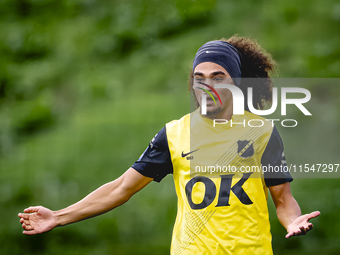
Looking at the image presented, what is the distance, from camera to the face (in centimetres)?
180

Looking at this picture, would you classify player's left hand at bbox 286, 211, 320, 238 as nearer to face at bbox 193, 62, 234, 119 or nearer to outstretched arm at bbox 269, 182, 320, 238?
outstretched arm at bbox 269, 182, 320, 238

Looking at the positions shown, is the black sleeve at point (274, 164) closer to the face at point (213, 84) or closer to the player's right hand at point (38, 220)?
the face at point (213, 84)

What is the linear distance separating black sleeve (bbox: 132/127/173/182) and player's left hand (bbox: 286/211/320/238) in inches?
25.3

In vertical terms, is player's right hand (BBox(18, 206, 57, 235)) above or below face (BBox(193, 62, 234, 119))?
below

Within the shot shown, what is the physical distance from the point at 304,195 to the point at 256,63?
4.51ft

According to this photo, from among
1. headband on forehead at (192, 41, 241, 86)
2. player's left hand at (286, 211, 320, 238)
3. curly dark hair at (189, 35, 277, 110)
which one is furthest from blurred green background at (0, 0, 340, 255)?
player's left hand at (286, 211, 320, 238)

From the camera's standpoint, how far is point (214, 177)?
5.62ft

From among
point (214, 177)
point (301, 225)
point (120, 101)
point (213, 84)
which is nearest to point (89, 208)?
point (214, 177)

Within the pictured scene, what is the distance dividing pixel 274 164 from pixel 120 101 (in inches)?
67.4

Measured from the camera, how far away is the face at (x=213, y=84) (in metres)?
1.80

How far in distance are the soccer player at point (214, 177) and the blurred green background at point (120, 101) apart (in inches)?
44.7

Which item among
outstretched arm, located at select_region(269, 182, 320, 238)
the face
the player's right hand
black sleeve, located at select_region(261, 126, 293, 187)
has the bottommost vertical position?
the player's right hand

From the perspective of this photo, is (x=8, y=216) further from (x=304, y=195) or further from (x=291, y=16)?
(x=291, y=16)

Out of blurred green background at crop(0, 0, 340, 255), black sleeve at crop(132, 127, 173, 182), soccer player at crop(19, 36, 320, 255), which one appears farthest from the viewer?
blurred green background at crop(0, 0, 340, 255)
